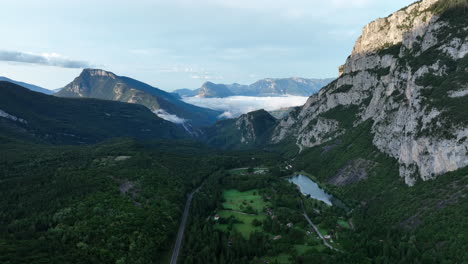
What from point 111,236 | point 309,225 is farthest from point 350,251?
point 111,236

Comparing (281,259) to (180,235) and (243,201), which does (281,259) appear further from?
(243,201)

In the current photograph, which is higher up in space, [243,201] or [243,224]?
[243,224]

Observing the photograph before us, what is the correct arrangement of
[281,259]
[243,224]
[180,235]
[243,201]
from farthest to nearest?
[243,201] < [243,224] < [180,235] < [281,259]

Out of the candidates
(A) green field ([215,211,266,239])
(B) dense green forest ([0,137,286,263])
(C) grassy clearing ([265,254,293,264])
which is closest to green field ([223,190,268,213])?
(A) green field ([215,211,266,239])

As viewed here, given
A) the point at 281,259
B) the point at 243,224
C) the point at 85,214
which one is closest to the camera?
the point at 281,259

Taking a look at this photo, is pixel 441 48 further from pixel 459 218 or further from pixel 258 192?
pixel 258 192

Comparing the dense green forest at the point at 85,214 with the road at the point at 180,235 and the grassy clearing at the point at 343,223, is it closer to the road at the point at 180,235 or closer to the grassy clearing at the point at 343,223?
the road at the point at 180,235

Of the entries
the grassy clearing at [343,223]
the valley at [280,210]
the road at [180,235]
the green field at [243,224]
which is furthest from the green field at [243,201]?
the grassy clearing at [343,223]

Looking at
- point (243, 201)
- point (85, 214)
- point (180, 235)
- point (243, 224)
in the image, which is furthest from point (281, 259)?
point (85, 214)
